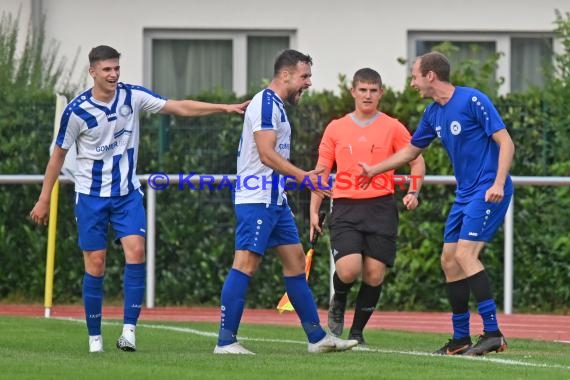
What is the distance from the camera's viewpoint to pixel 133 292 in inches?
425

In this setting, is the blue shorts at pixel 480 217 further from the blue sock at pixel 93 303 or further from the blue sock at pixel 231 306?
the blue sock at pixel 93 303

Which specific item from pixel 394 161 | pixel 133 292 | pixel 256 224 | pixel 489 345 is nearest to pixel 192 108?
pixel 256 224

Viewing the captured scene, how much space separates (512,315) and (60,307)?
455 cm

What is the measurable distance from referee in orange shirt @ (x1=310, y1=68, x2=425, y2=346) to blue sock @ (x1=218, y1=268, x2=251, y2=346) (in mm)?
1496

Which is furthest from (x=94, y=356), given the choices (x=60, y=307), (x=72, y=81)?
(x=72, y=81)

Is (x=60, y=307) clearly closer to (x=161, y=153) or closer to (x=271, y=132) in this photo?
(x=161, y=153)

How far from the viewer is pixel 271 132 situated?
10242 millimetres

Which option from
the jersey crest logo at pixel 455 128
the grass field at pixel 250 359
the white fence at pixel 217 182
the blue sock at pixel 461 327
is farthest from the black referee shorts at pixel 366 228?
the white fence at pixel 217 182

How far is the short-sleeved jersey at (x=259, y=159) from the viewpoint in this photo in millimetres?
10320

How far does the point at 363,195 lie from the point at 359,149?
0.35 meters

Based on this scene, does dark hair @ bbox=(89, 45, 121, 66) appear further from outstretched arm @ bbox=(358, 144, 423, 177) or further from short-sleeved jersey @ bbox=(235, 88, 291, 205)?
outstretched arm @ bbox=(358, 144, 423, 177)

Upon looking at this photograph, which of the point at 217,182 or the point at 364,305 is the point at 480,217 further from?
the point at 217,182

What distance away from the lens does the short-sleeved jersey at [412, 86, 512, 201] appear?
34.4 ft

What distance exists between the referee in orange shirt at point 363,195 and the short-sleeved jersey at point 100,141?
165 centimetres
